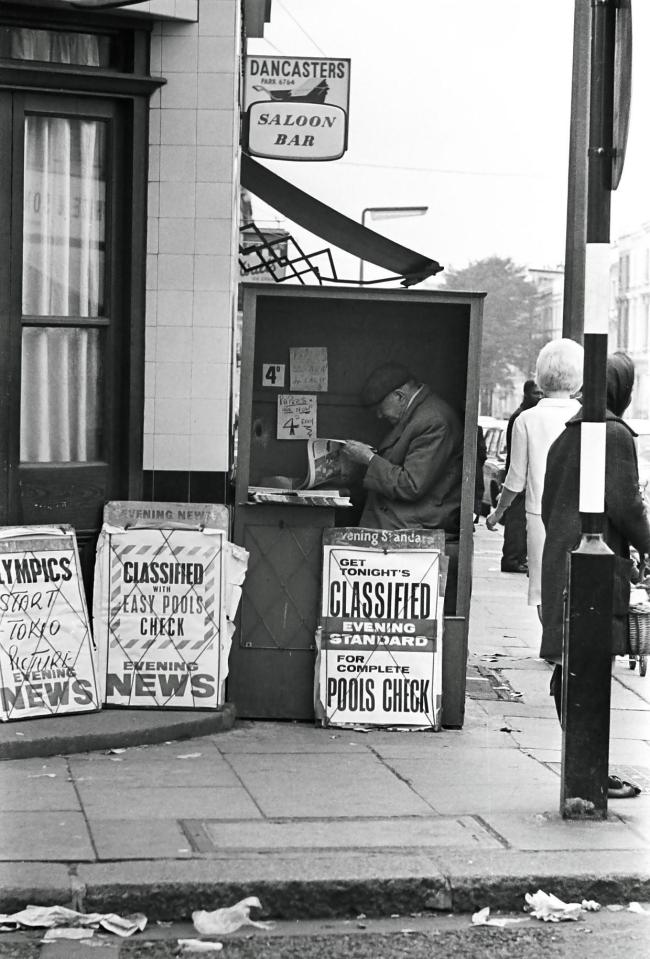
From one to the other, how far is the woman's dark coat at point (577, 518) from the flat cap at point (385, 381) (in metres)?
1.72

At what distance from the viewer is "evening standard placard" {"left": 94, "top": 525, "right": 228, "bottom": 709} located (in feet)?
22.8

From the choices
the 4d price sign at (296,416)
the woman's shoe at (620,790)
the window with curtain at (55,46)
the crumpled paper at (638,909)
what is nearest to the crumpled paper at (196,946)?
the crumpled paper at (638,909)

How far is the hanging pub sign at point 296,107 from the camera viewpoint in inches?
413

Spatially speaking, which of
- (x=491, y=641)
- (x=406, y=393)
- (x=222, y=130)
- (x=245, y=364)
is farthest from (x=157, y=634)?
(x=491, y=641)

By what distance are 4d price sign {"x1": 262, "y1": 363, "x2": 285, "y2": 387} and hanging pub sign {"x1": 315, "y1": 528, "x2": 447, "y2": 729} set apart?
1.32 meters

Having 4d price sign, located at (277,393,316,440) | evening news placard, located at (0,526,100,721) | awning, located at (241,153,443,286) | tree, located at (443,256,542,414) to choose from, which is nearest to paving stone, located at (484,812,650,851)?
evening news placard, located at (0,526,100,721)

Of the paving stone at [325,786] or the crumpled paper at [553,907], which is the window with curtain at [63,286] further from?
the crumpled paper at [553,907]

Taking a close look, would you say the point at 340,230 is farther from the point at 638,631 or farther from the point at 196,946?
the point at 196,946

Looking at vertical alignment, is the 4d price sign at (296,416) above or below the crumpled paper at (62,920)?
above

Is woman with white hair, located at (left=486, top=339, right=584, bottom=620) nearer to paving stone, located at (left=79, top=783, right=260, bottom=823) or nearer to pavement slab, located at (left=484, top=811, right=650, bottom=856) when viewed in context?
pavement slab, located at (left=484, top=811, right=650, bottom=856)

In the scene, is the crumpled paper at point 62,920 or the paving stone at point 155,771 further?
the paving stone at point 155,771

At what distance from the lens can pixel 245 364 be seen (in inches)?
287

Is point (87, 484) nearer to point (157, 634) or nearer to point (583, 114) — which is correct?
point (157, 634)

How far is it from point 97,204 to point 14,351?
895 millimetres
